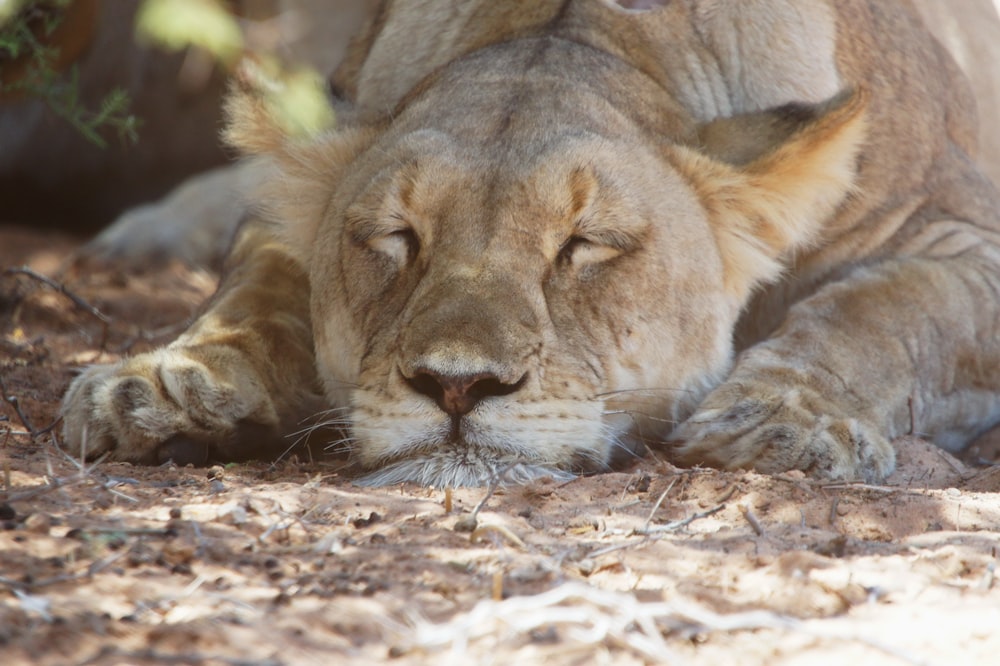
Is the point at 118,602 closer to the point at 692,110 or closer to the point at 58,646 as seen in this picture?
the point at 58,646

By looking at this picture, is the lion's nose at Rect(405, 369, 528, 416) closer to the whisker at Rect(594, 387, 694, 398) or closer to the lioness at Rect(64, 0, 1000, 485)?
the lioness at Rect(64, 0, 1000, 485)

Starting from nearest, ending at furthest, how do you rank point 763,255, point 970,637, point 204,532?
point 970,637 < point 204,532 < point 763,255

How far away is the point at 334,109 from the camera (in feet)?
14.3

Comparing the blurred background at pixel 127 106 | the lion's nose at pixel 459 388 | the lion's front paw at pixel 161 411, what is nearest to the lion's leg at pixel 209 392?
the lion's front paw at pixel 161 411

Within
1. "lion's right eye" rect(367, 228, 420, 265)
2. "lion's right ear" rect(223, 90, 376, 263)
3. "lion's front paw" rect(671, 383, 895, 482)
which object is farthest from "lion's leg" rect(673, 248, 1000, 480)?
"lion's right ear" rect(223, 90, 376, 263)

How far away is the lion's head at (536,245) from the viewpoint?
327 cm

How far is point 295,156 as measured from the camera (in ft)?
13.9

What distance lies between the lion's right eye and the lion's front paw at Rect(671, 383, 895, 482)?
96 cm

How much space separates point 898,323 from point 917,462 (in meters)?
0.60

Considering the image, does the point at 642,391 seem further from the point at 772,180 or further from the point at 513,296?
the point at 772,180

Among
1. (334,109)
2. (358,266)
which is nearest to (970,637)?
(358,266)

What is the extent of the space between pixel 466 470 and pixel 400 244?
0.80 metres

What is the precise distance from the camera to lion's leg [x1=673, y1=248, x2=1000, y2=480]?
3.59 m

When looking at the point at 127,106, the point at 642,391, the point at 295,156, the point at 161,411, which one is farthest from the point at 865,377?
the point at 127,106
